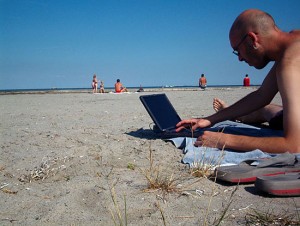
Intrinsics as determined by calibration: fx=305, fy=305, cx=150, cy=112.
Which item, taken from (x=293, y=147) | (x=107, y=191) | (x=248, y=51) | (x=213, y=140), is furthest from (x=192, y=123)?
(x=107, y=191)

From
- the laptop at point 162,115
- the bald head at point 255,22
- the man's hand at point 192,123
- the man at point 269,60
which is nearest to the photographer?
the man at point 269,60

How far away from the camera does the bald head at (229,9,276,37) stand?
2744 mm

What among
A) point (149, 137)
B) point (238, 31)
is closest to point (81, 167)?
point (149, 137)

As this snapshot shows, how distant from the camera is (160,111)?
3.72m

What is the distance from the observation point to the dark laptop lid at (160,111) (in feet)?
11.6

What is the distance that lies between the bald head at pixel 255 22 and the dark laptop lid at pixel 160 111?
1287 millimetres

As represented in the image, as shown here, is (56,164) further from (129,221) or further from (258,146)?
(258,146)

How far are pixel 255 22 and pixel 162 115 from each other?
1.51 metres

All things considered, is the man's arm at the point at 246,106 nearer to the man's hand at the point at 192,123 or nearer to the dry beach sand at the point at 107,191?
the man's hand at the point at 192,123

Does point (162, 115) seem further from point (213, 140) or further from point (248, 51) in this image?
point (248, 51)

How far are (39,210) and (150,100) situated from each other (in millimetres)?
2189

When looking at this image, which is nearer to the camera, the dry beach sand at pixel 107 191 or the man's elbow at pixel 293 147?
the dry beach sand at pixel 107 191

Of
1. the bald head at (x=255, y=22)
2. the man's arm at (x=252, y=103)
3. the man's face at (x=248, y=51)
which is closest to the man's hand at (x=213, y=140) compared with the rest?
the man's arm at (x=252, y=103)

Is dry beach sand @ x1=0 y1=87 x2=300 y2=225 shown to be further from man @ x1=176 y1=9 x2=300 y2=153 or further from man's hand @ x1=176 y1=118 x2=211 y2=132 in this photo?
man @ x1=176 y1=9 x2=300 y2=153
